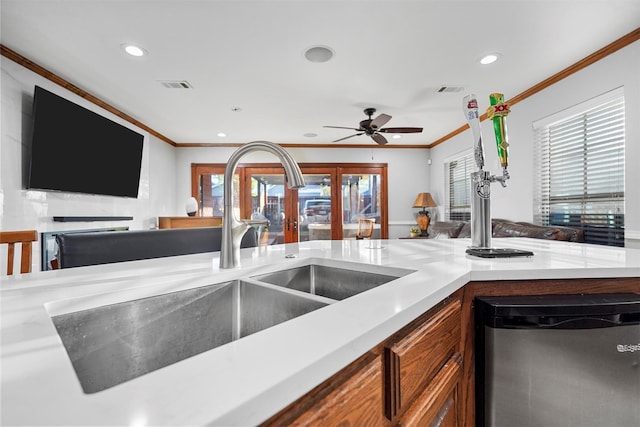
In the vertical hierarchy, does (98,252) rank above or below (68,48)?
below

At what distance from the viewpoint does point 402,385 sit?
59 centimetres

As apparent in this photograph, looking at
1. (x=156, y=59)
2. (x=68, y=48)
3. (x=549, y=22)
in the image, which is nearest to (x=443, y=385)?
(x=549, y=22)

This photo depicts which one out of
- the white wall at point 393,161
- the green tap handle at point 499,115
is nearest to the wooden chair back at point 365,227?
Answer: the white wall at point 393,161

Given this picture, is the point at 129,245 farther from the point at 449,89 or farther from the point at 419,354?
the point at 449,89

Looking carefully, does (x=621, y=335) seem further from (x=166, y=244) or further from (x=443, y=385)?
(x=166, y=244)

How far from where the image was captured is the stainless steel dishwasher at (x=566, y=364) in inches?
33.9

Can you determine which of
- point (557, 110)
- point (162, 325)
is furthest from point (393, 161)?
point (162, 325)

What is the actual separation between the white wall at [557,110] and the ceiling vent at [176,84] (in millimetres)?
3219

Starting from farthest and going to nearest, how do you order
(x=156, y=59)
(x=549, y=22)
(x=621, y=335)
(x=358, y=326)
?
1. (x=156, y=59)
2. (x=549, y=22)
3. (x=621, y=335)
4. (x=358, y=326)

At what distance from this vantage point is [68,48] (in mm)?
2436

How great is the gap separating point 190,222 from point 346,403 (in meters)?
4.24

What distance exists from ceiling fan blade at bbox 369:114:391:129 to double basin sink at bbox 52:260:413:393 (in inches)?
110

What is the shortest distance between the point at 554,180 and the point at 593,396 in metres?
2.89

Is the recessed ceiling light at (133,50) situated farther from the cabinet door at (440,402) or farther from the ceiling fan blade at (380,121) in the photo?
the cabinet door at (440,402)
